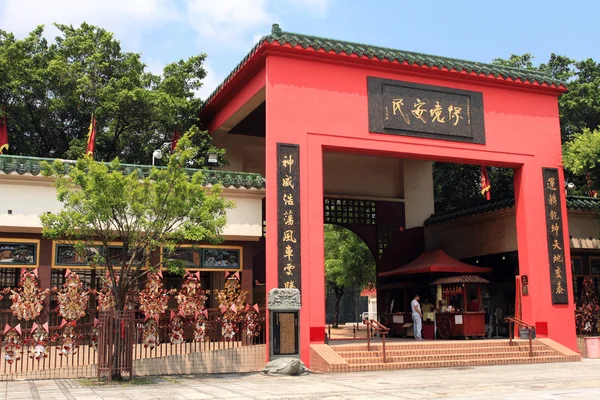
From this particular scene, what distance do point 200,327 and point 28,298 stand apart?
3.27 metres

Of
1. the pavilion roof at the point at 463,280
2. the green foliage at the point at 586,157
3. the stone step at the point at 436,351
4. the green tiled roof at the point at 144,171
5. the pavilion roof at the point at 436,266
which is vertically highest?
the green foliage at the point at 586,157

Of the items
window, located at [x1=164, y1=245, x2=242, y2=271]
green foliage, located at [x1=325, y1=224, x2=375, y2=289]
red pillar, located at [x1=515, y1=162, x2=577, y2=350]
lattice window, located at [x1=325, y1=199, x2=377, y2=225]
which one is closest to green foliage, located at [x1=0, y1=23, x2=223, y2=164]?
window, located at [x1=164, y1=245, x2=242, y2=271]

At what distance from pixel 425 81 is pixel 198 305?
7173 millimetres

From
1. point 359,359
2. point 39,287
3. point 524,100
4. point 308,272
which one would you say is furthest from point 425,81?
point 39,287

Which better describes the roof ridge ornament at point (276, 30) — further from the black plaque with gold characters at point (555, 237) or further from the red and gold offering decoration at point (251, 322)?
the black plaque with gold characters at point (555, 237)

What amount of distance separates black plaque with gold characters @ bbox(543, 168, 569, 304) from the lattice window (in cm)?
563

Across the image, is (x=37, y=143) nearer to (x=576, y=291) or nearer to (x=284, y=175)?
(x=284, y=175)

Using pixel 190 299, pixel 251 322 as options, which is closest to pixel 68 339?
pixel 190 299

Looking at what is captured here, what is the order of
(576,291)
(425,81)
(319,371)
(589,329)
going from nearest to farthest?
(319,371) < (425,81) < (589,329) < (576,291)

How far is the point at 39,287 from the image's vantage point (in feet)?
42.4

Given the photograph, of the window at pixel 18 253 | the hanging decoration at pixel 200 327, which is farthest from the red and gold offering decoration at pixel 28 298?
the hanging decoration at pixel 200 327

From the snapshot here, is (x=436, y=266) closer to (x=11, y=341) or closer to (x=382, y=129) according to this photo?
(x=382, y=129)

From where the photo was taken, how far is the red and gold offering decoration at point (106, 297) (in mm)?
11672

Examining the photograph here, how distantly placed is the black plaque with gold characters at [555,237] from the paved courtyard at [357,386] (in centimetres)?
338
